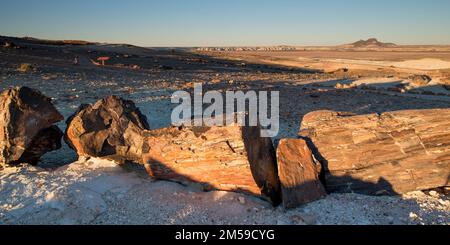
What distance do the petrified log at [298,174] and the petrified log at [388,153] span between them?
10.5 inches

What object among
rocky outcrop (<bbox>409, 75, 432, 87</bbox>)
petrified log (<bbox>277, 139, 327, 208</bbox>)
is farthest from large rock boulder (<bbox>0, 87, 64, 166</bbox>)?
rocky outcrop (<bbox>409, 75, 432, 87</bbox>)

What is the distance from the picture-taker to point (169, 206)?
543 centimetres

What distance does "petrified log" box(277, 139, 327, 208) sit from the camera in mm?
5523

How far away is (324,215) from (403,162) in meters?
1.66

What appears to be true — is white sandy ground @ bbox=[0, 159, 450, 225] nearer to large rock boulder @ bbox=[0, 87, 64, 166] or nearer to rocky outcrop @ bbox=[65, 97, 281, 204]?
rocky outcrop @ bbox=[65, 97, 281, 204]

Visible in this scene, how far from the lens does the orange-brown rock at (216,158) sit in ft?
18.8

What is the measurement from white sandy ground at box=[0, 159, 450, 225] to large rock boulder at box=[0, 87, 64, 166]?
0.75 metres

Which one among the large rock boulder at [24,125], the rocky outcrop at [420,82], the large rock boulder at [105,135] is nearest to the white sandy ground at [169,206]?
the large rock boulder at [24,125]

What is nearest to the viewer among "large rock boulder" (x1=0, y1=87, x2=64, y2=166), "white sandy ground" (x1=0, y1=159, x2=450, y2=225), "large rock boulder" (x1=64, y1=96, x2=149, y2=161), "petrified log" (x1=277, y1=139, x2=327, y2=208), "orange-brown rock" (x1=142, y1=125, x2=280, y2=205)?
"white sandy ground" (x1=0, y1=159, x2=450, y2=225)

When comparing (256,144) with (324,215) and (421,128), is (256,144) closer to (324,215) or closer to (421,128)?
(324,215)

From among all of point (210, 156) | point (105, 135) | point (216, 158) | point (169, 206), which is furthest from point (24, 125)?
point (216, 158)

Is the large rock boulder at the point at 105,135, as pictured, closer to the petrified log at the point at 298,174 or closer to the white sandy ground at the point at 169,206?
the white sandy ground at the point at 169,206
